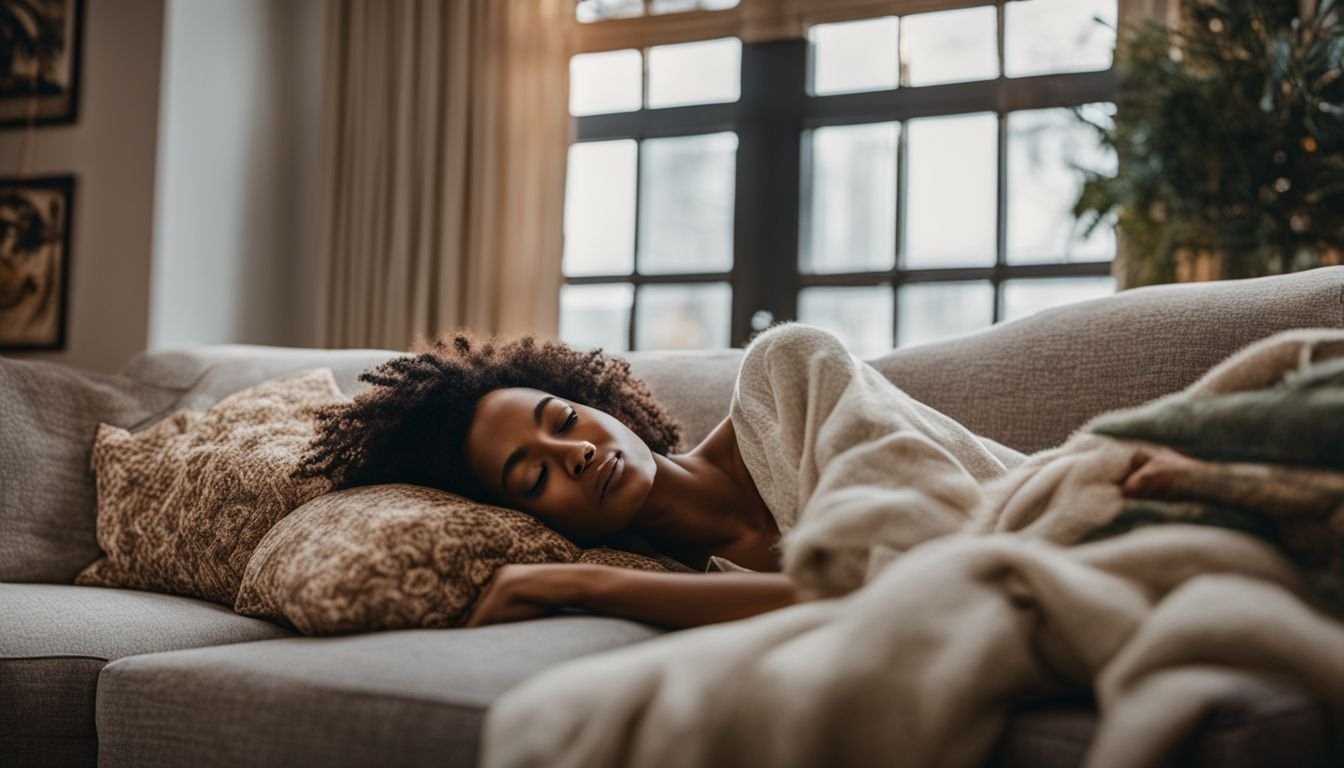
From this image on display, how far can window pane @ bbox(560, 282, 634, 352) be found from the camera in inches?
159

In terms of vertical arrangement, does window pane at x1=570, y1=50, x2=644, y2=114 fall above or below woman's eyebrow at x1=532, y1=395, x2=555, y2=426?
above

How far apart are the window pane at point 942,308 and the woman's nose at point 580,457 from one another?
220 cm

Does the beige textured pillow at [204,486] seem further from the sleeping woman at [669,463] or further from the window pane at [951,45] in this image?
the window pane at [951,45]

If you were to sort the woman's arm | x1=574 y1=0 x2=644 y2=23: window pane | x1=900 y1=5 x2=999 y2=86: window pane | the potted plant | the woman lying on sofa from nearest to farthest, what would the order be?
1. the woman lying on sofa
2. the woman's arm
3. the potted plant
4. x1=900 y1=5 x2=999 y2=86: window pane
5. x1=574 y1=0 x2=644 y2=23: window pane

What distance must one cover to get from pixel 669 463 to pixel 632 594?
16.3 inches

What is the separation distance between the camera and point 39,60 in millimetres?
3982

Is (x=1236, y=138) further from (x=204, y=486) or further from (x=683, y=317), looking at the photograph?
(x=204, y=486)

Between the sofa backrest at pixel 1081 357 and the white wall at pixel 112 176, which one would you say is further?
the white wall at pixel 112 176

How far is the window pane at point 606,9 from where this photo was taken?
13.2 feet

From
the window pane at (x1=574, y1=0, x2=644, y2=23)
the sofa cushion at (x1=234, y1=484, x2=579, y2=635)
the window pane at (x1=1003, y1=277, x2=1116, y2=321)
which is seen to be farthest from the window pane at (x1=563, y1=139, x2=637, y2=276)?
the sofa cushion at (x1=234, y1=484, x2=579, y2=635)

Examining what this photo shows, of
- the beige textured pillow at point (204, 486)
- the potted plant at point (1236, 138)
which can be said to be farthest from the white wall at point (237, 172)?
the potted plant at point (1236, 138)

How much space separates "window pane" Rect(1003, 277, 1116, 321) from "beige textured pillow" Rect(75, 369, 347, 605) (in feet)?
7.28

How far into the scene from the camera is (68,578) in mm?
2150

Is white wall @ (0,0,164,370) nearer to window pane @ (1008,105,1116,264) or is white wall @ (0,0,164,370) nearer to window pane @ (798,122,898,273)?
window pane @ (798,122,898,273)
